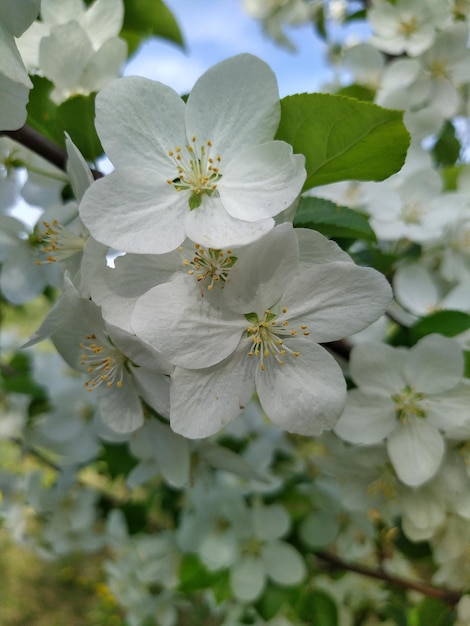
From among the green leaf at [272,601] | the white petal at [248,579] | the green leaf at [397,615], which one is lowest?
the green leaf at [397,615]

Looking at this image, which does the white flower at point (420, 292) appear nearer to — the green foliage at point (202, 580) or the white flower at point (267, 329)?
the white flower at point (267, 329)

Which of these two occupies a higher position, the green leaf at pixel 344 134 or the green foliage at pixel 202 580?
the green leaf at pixel 344 134

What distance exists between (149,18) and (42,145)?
77 centimetres

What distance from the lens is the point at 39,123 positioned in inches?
38.9

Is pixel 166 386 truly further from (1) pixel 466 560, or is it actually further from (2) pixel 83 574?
(2) pixel 83 574

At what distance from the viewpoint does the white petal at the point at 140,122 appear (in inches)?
29.5

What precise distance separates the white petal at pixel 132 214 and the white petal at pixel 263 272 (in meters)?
0.08

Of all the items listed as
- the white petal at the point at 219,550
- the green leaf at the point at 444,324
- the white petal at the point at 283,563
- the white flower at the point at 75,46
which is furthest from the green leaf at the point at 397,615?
the white flower at the point at 75,46

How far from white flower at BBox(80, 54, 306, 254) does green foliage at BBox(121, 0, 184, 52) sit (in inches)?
31.6

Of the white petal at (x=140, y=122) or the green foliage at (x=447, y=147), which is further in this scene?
the green foliage at (x=447, y=147)

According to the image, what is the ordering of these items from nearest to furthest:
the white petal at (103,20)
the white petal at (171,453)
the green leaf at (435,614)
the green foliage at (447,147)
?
1. the white petal at (171,453)
2. the white petal at (103,20)
3. the green leaf at (435,614)
4. the green foliage at (447,147)

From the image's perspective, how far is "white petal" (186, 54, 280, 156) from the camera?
0.76 metres

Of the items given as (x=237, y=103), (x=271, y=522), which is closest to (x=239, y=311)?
(x=237, y=103)

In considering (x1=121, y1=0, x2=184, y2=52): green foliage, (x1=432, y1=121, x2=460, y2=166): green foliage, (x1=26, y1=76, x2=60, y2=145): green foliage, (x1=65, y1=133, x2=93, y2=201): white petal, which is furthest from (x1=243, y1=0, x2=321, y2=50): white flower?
(x1=65, y1=133, x2=93, y2=201): white petal
